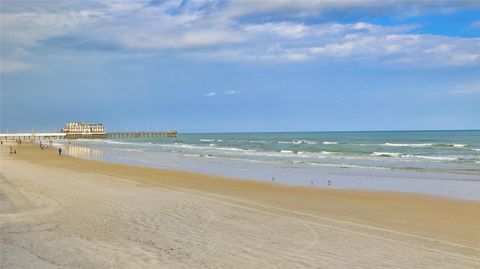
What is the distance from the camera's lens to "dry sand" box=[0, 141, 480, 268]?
6850 millimetres

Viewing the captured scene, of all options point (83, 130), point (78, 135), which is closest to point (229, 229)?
point (78, 135)

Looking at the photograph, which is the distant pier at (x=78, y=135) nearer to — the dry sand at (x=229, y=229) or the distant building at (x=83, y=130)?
the distant building at (x=83, y=130)

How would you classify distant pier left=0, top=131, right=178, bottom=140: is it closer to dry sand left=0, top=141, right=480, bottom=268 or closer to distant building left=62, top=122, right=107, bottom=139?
distant building left=62, top=122, right=107, bottom=139

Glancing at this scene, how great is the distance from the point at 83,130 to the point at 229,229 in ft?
484

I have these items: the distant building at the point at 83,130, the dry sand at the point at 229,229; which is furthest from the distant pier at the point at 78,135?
the dry sand at the point at 229,229

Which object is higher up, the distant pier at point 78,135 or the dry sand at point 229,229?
the distant pier at point 78,135

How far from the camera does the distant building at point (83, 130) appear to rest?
13688 cm

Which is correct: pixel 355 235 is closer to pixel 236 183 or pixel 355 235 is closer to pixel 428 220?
pixel 428 220

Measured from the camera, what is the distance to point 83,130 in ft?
486

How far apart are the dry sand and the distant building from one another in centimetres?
12721

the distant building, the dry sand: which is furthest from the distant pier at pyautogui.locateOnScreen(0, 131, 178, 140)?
the dry sand

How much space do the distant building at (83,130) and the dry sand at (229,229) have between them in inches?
5008

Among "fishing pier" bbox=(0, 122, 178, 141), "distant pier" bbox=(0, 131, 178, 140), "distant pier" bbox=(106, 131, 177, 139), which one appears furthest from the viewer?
"distant pier" bbox=(106, 131, 177, 139)

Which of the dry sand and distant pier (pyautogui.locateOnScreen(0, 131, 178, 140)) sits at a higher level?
distant pier (pyautogui.locateOnScreen(0, 131, 178, 140))
